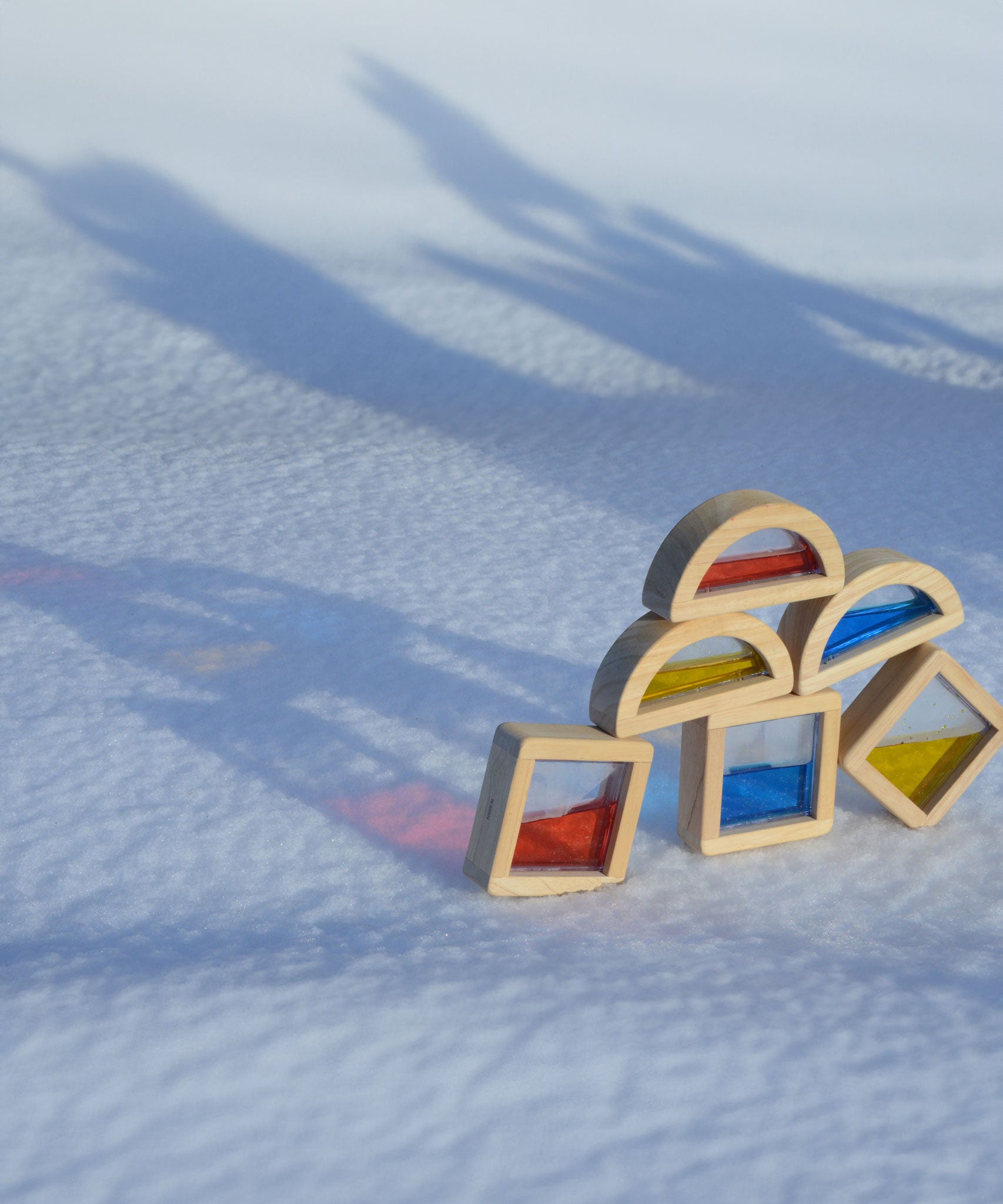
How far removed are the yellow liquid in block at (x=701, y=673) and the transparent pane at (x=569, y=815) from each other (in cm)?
8

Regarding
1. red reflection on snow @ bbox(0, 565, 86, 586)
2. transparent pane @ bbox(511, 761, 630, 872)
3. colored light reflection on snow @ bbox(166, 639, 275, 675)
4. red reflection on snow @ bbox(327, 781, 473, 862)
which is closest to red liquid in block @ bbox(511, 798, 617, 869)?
transparent pane @ bbox(511, 761, 630, 872)

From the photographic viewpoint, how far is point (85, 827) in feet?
4.10

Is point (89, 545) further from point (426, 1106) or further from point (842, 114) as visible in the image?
point (842, 114)

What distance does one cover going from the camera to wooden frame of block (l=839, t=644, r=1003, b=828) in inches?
48.4

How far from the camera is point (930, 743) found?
4.21 ft

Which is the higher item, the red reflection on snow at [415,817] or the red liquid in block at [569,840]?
the red liquid in block at [569,840]

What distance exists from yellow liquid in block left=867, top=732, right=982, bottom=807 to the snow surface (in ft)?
0.18

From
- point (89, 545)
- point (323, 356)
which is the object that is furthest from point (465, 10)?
point (89, 545)

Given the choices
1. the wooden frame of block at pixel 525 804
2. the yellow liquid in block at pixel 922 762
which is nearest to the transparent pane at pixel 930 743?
the yellow liquid in block at pixel 922 762

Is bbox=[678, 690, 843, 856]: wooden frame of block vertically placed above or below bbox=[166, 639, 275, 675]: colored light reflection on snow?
above

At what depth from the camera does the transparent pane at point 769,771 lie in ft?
3.95

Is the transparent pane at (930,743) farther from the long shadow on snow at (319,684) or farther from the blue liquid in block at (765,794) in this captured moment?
the long shadow on snow at (319,684)

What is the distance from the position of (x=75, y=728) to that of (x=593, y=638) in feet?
2.19

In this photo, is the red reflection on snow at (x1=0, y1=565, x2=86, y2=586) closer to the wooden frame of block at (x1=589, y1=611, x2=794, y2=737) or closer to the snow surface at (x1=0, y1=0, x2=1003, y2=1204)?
the snow surface at (x1=0, y1=0, x2=1003, y2=1204)
